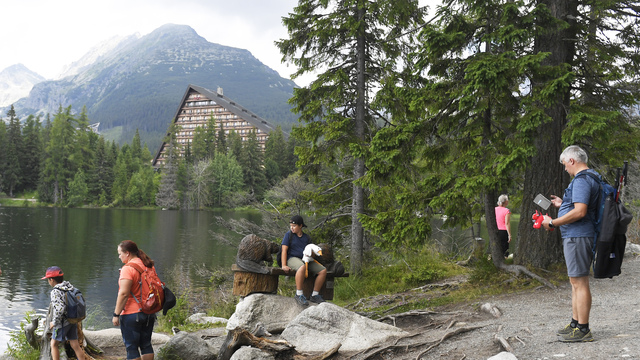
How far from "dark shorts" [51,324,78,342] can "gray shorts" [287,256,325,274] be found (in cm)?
291

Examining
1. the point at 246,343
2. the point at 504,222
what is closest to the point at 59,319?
the point at 246,343

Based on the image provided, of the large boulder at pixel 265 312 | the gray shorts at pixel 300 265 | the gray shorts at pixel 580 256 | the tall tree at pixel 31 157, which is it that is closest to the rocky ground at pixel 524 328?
the gray shorts at pixel 580 256

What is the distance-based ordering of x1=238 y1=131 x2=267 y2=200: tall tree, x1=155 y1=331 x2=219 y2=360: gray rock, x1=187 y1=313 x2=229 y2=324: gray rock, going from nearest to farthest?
1. x1=155 y1=331 x2=219 y2=360: gray rock
2. x1=187 y1=313 x2=229 y2=324: gray rock
3. x1=238 y1=131 x2=267 y2=200: tall tree

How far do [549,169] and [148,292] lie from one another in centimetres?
657

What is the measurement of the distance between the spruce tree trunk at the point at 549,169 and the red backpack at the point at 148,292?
605 centimetres

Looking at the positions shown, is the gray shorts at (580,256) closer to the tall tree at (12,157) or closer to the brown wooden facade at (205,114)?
the tall tree at (12,157)

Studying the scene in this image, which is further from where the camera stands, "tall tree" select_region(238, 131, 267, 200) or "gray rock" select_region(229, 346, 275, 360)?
"tall tree" select_region(238, 131, 267, 200)

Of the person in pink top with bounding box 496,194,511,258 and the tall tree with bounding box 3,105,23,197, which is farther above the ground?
the tall tree with bounding box 3,105,23,197

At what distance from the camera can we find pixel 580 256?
4293 mm

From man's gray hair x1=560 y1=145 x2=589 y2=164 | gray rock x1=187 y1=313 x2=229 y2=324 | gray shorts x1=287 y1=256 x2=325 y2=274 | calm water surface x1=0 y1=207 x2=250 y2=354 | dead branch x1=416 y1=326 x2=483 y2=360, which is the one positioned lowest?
calm water surface x1=0 y1=207 x2=250 y2=354

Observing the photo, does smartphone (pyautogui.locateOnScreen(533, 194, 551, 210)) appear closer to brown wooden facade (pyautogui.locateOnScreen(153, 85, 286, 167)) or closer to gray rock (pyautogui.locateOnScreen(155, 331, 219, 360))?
gray rock (pyautogui.locateOnScreen(155, 331, 219, 360))

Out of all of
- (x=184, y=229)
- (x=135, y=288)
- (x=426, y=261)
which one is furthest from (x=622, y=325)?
(x=184, y=229)

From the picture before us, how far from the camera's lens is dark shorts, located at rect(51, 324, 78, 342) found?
19.4 feet

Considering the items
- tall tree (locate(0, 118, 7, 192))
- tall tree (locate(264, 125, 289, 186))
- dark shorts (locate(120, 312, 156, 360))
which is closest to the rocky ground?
dark shorts (locate(120, 312, 156, 360))
